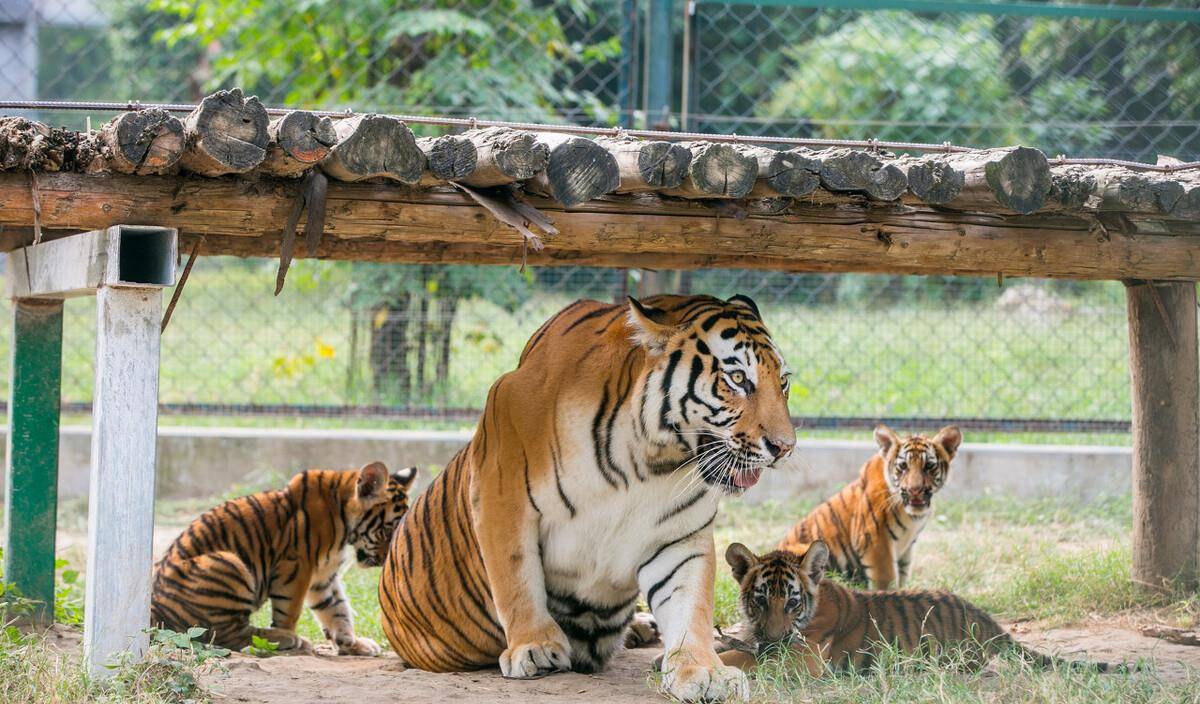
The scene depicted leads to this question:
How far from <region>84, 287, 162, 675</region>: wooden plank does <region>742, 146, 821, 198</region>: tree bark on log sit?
1644mm

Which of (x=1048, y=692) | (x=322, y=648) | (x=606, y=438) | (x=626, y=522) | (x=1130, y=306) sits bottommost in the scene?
(x=322, y=648)

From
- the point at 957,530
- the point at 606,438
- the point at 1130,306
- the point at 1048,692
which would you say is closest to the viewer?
the point at 1048,692

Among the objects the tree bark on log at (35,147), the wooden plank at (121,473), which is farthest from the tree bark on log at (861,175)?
the tree bark on log at (35,147)

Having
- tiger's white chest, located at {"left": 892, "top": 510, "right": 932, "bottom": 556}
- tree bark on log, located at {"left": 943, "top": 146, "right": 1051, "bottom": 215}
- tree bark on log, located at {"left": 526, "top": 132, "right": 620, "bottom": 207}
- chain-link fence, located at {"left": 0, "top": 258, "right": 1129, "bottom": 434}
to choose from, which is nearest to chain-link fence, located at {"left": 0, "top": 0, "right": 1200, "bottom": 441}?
chain-link fence, located at {"left": 0, "top": 258, "right": 1129, "bottom": 434}

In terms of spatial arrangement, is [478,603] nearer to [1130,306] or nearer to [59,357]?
[59,357]

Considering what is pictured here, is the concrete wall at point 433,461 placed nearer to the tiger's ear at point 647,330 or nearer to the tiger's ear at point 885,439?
the tiger's ear at point 885,439

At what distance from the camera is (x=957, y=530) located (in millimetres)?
7250

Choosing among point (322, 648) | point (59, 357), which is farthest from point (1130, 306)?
point (59, 357)

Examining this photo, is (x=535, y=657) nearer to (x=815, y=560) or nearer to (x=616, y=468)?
(x=616, y=468)

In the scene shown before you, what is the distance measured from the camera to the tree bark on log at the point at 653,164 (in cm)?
349

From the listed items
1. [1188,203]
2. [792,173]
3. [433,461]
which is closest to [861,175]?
[792,173]

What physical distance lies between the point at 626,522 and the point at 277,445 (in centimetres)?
431

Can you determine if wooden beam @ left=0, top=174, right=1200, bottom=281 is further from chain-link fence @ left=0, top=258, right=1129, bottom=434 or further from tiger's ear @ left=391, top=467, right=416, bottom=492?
chain-link fence @ left=0, top=258, right=1129, bottom=434

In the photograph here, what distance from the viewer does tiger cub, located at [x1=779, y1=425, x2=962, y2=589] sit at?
5805 millimetres
